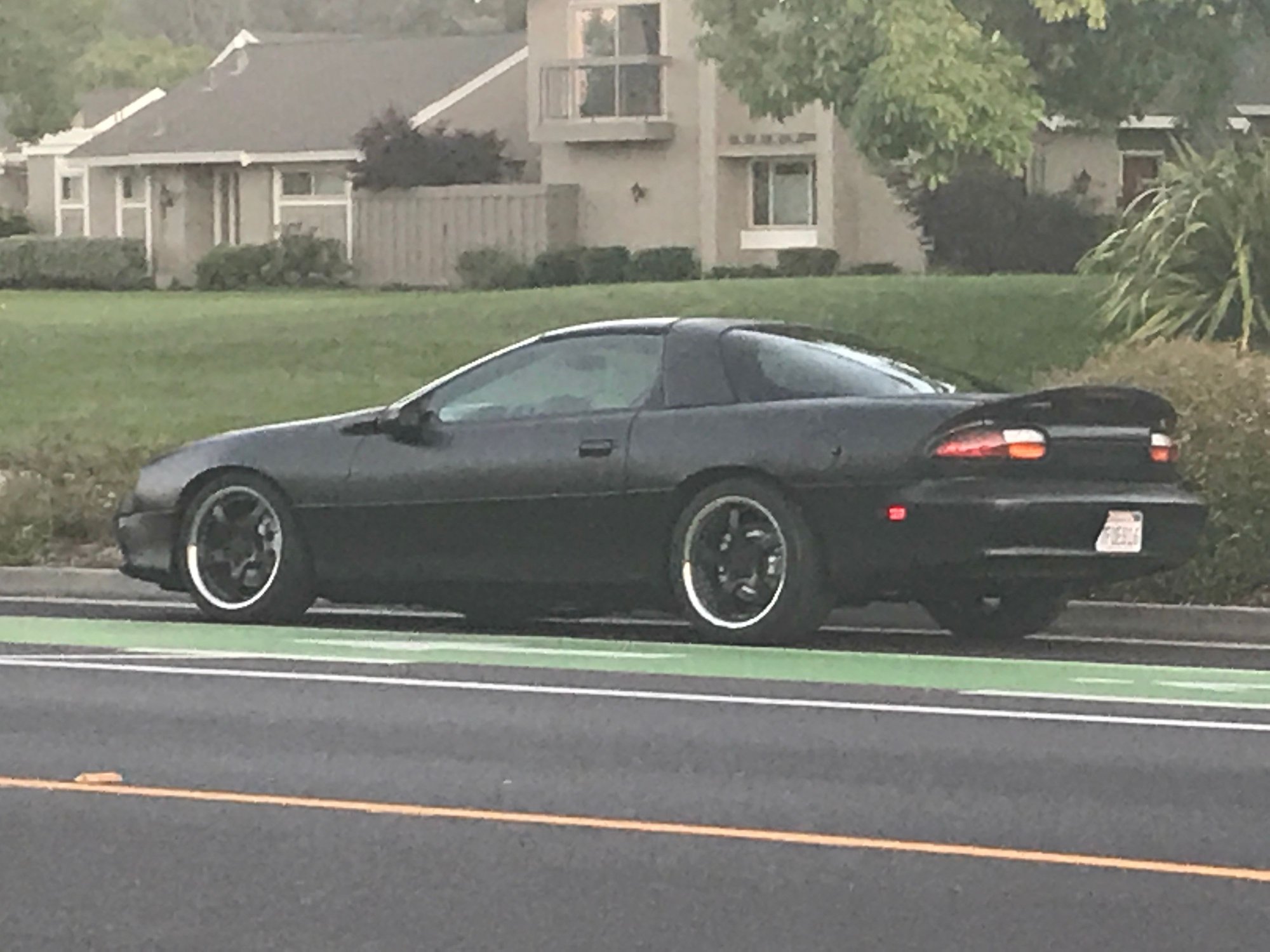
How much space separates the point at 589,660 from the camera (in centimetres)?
1213

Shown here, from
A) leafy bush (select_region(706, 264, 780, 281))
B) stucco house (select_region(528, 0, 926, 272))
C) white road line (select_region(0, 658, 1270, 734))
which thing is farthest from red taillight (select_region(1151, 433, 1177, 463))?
stucco house (select_region(528, 0, 926, 272))

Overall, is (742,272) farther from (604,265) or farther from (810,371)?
(810,371)

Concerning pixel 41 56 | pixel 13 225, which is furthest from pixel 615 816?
pixel 13 225

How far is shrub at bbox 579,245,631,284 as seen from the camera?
150ft

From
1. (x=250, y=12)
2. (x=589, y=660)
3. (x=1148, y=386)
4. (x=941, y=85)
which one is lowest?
(x=589, y=660)

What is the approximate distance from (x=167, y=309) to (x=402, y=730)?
3093 cm

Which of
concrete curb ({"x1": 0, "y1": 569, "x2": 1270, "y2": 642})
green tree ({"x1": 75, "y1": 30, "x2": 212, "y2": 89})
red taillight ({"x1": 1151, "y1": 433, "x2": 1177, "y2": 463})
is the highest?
green tree ({"x1": 75, "y1": 30, "x2": 212, "y2": 89})

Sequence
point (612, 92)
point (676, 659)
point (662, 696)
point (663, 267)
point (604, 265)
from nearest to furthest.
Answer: point (662, 696) < point (676, 659) < point (604, 265) < point (663, 267) < point (612, 92)

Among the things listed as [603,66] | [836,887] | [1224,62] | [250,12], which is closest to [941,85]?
[1224,62]

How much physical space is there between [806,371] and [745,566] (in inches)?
37.7

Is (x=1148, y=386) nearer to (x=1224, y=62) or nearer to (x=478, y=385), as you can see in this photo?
(x=478, y=385)

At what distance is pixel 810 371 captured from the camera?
1276 centimetres

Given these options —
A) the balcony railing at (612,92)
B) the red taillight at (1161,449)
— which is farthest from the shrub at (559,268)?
the red taillight at (1161,449)

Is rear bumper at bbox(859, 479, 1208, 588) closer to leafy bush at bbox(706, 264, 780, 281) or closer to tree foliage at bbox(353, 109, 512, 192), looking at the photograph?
leafy bush at bbox(706, 264, 780, 281)
